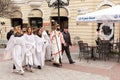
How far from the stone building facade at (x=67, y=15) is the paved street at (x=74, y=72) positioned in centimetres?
990

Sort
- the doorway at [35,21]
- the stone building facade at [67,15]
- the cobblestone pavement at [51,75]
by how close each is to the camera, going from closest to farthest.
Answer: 1. the cobblestone pavement at [51,75]
2. the stone building facade at [67,15]
3. the doorway at [35,21]

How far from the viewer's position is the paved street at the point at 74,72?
996 cm

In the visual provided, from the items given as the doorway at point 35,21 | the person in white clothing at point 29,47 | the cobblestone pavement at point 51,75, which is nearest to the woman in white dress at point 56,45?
the cobblestone pavement at point 51,75

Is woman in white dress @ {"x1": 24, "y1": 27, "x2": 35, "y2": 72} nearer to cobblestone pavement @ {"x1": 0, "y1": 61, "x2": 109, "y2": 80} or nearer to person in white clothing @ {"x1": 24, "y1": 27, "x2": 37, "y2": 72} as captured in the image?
person in white clothing @ {"x1": 24, "y1": 27, "x2": 37, "y2": 72}

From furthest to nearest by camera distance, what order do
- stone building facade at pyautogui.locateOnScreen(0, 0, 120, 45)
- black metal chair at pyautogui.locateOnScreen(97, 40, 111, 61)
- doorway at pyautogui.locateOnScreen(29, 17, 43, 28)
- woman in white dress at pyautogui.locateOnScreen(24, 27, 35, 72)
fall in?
doorway at pyautogui.locateOnScreen(29, 17, 43, 28), stone building facade at pyautogui.locateOnScreen(0, 0, 120, 45), black metal chair at pyautogui.locateOnScreen(97, 40, 111, 61), woman in white dress at pyautogui.locateOnScreen(24, 27, 35, 72)

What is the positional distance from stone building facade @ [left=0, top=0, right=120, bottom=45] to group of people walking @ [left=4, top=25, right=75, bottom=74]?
9.90 meters

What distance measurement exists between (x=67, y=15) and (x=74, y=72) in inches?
602

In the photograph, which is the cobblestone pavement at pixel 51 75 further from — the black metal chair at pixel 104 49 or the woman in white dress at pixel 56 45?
the black metal chair at pixel 104 49

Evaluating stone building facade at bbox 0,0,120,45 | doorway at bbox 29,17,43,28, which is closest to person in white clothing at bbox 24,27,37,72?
stone building facade at bbox 0,0,120,45

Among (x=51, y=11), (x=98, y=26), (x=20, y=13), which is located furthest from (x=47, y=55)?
(x=20, y=13)

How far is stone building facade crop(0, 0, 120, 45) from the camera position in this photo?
77.3ft

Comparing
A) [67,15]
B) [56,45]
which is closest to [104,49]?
[56,45]

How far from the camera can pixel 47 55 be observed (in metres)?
13.4

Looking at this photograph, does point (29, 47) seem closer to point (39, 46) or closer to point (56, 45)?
point (39, 46)
